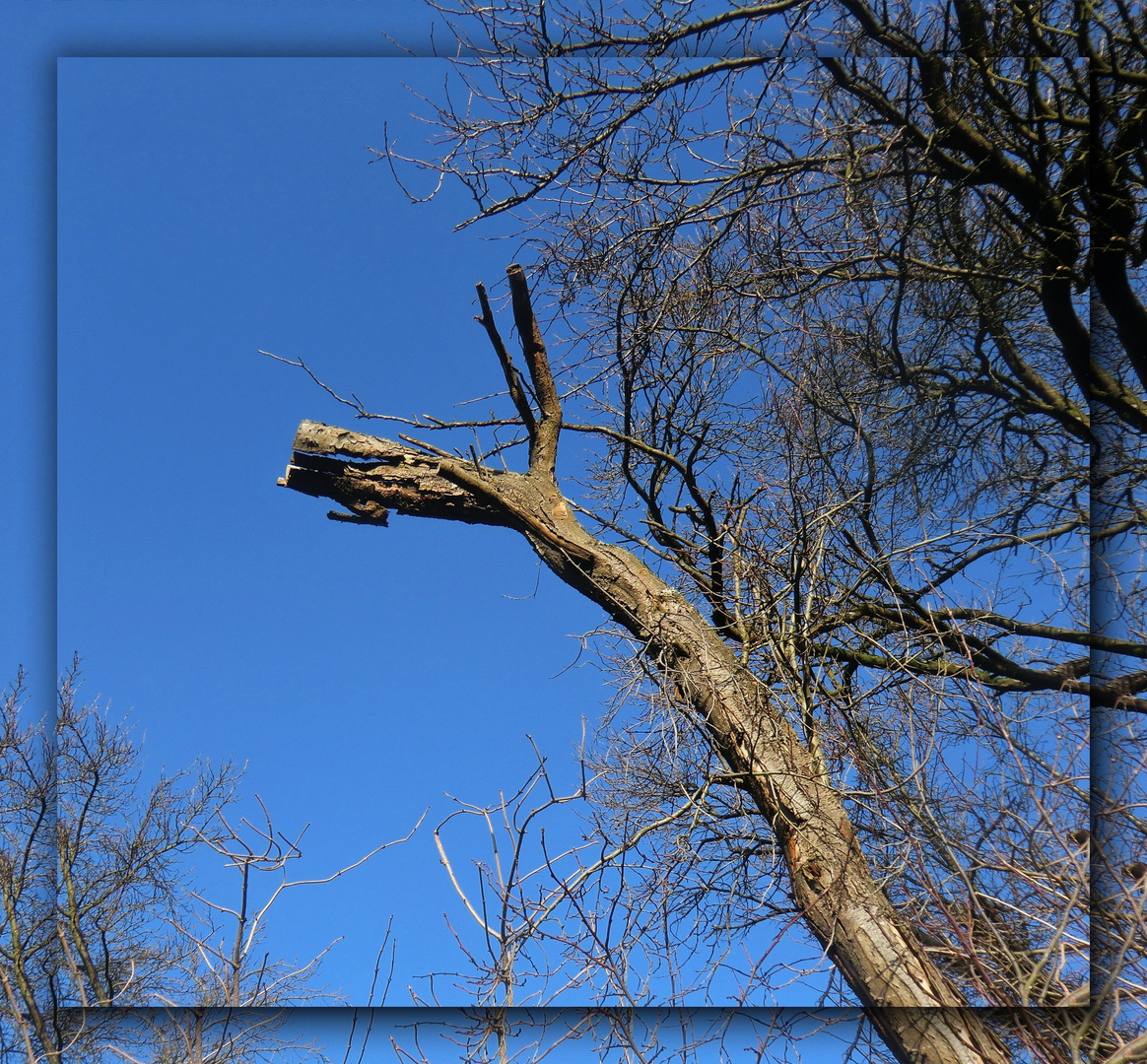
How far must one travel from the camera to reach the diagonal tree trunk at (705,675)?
1.58 metres

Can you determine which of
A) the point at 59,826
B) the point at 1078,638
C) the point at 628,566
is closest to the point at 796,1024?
the point at 628,566

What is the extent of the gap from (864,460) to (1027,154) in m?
1.10

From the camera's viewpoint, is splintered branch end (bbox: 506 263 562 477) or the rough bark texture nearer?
the rough bark texture

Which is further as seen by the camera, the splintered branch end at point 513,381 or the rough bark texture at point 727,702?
the splintered branch end at point 513,381

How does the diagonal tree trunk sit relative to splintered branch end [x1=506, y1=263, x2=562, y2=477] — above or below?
below

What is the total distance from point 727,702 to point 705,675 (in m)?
0.09

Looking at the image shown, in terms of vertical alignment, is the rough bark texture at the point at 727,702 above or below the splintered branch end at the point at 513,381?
below

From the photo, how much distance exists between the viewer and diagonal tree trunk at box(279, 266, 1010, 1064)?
5.18 feet

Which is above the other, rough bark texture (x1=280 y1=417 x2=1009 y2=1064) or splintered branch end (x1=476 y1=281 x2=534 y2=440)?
splintered branch end (x1=476 y1=281 x2=534 y2=440)

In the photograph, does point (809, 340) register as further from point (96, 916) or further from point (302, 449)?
point (96, 916)

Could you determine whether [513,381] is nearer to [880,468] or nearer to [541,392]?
[541,392]

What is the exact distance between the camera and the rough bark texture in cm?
157

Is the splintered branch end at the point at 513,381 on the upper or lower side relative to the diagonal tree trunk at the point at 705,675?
upper

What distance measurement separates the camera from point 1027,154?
2576 millimetres
